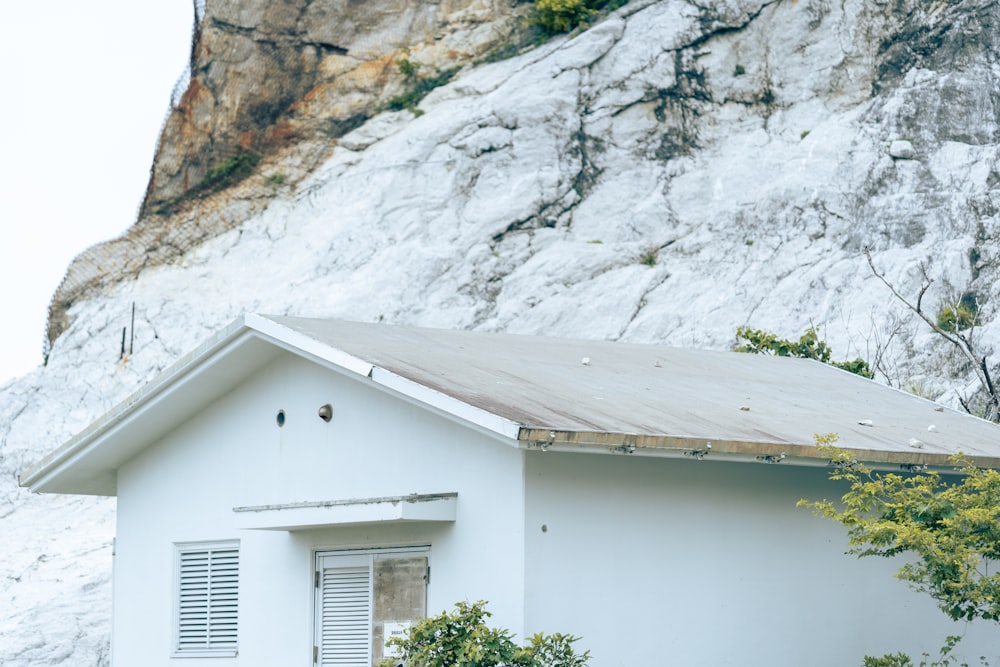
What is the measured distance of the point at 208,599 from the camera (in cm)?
1339

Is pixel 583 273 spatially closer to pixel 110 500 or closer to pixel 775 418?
pixel 110 500

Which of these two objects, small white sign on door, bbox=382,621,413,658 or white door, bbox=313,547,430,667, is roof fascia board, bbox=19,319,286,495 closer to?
white door, bbox=313,547,430,667

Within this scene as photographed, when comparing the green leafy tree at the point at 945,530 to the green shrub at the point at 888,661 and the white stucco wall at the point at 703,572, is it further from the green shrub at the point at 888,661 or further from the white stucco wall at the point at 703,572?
the white stucco wall at the point at 703,572

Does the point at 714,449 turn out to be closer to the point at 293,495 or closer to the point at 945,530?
the point at 945,530

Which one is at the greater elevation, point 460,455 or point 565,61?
point 565,61

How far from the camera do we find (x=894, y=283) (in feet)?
92.3

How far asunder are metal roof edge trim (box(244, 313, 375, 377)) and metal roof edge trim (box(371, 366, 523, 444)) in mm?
196

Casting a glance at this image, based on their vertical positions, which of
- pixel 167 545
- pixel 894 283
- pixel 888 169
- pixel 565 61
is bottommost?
pixel 167 545

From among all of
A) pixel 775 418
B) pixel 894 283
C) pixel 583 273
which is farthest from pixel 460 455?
pixel 583 273

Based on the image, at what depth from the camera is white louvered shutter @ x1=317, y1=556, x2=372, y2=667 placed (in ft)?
39.5

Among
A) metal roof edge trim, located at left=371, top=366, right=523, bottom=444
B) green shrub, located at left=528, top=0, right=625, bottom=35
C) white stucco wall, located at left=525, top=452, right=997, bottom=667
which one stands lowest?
white stucco wall, located at left=525, top=452, right=997, bottom=667

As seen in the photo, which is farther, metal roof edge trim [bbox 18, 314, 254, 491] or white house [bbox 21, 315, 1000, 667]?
metal roof edge trim [bbox 18, 314, 254, 491]

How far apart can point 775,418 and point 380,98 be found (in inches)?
1093

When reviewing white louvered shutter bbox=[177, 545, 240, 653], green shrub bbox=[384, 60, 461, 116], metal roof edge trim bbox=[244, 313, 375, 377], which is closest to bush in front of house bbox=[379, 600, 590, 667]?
metal roof edge trim bbox=[244, 313, 375, 377]
